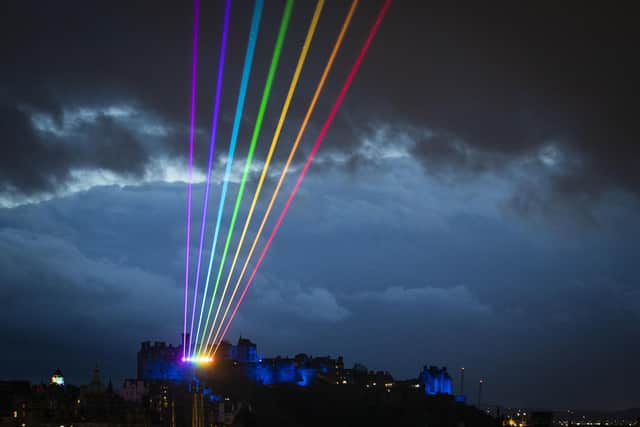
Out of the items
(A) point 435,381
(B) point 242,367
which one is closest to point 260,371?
(B) point 242,367

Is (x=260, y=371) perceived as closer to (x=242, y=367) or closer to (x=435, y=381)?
(x=242, y=367)

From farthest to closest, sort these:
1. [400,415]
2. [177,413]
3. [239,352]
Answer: [239,352]
[400,415]
[177,413]

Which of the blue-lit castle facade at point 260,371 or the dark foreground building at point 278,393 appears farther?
the blue-lit castle facade at point 260,371

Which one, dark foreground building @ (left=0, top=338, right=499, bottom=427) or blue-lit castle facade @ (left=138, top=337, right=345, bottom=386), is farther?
blue-lit castle facade @ (left=138, top=337, right=345, bottom=386)

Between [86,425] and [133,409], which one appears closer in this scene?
[86,425]

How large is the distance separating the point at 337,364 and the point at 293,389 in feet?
65.0

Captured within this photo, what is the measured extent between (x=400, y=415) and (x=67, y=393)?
71464mm

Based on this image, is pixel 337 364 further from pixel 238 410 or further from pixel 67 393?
pixel 67 393

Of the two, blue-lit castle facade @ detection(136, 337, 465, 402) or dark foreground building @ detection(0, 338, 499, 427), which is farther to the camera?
blue-lit castle facade @ detection(136, 337, 465, 402)

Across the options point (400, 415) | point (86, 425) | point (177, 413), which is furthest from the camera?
point (400, 415)

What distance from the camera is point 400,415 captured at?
518ft

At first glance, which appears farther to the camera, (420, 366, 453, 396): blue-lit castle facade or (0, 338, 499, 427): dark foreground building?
(420, 366, 453, 396): blue-lit castle facade

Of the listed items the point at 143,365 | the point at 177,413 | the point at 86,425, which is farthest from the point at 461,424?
the point at 86,425

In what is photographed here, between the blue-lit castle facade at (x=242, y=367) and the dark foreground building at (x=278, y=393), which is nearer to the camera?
the dark foreground building at (x=278, y=393)
